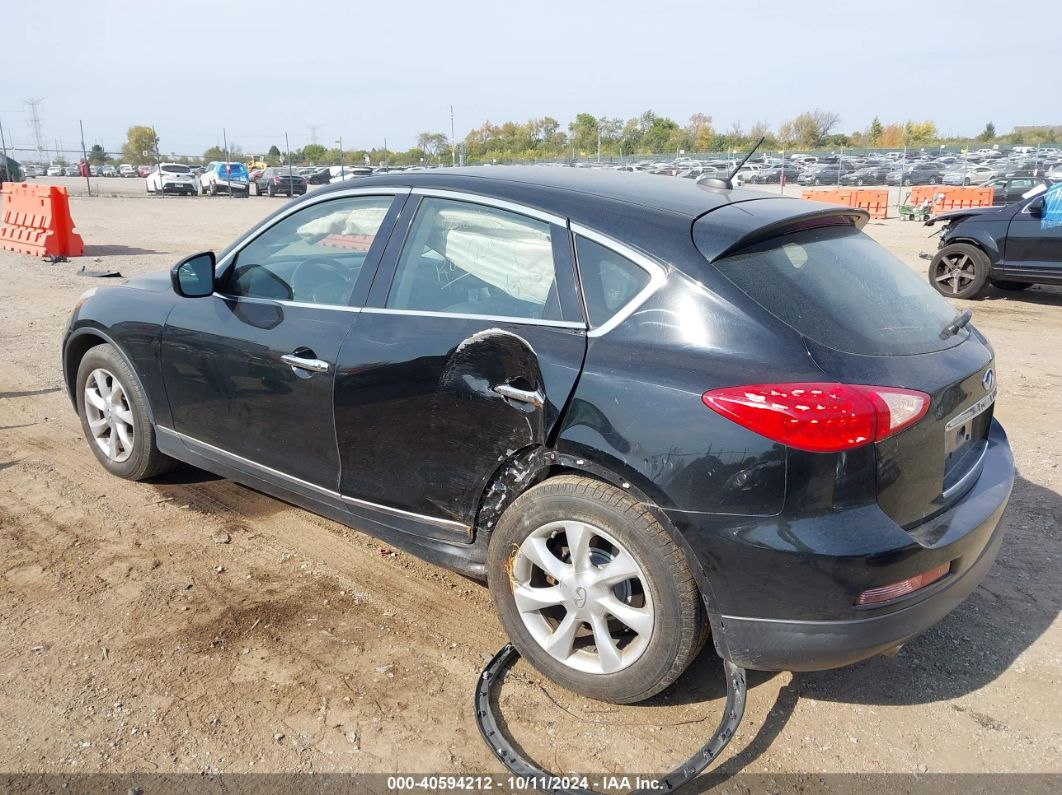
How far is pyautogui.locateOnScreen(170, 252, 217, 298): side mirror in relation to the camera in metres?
3.86

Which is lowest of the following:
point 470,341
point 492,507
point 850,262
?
point 492,507

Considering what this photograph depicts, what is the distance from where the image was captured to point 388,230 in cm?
334

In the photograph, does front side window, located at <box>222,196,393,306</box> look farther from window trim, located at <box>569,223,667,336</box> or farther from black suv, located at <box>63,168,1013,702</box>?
window trim, located at <box>569,223,667,336</box>

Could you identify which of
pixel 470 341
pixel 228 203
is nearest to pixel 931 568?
pixel 470 341

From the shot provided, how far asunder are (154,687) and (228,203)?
34.3m

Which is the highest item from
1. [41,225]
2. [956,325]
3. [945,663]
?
[956,325]

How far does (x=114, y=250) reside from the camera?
15.6 meters

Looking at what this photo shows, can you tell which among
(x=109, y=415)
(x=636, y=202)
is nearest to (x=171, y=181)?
(x=109, y=415)

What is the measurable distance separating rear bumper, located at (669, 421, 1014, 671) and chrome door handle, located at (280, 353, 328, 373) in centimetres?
160

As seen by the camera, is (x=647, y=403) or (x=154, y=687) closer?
(x=647, y=403)

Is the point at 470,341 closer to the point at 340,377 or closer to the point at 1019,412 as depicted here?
the point at 340,377

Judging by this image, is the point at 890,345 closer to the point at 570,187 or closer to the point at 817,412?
the point at 817,412

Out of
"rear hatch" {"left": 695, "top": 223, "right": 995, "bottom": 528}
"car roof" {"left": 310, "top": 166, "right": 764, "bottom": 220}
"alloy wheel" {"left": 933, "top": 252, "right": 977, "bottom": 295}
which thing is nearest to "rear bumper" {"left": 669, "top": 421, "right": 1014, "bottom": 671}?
"rear hatch" {"left": 695, "top": 223, "right": 995, "bottom": 528}

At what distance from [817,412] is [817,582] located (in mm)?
493
